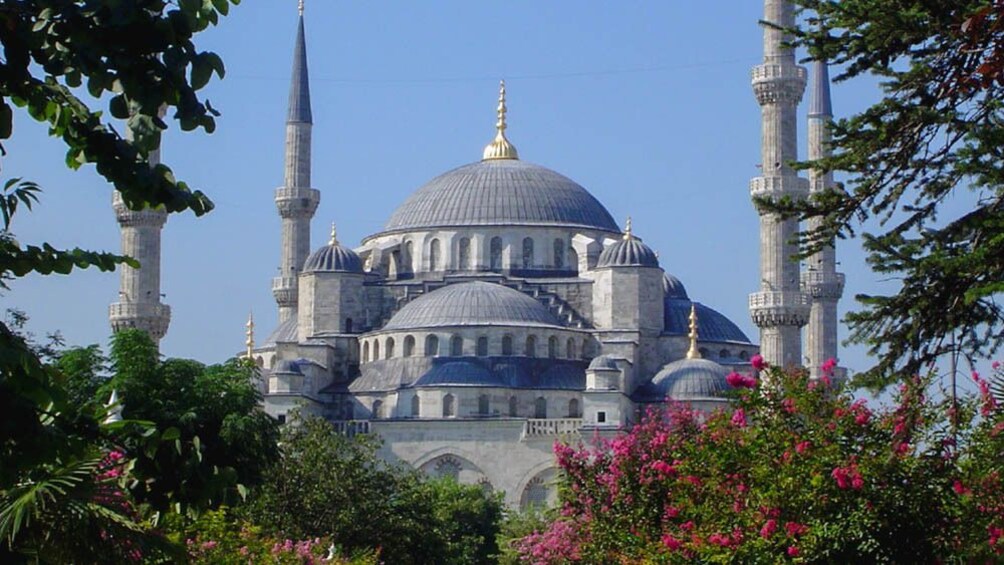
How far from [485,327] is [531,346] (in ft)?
5.36

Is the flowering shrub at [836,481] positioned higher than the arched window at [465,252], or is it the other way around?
the arched window at [465,252]

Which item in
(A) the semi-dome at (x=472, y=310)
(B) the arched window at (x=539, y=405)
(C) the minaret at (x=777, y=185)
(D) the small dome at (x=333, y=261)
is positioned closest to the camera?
(C) the minaret at (x=777, y=185)

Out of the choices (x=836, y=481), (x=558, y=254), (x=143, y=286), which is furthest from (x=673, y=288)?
(x=836, y=481)

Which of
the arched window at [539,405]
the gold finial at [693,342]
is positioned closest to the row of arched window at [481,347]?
the arched window at [539,405]

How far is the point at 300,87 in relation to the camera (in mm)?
73688

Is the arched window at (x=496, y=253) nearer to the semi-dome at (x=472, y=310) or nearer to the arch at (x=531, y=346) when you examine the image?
the semi-dome at (x=472, y=310)

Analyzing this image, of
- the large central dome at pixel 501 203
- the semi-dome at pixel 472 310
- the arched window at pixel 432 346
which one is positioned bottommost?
the arched window at pixel 432 346

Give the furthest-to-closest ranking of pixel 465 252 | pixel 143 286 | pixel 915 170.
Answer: pixel 465 252 < pixel 143 286 < pixel 915 170

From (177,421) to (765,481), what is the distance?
5.16 m

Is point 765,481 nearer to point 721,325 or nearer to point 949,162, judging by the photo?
point 949,162

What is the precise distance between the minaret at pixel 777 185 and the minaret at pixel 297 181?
18.0m

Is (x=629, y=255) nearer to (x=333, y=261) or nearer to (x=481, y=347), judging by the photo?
(x=481, y=347)

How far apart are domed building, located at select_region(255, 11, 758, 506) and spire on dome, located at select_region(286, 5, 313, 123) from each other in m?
0.07

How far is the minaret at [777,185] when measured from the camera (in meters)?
60.9
